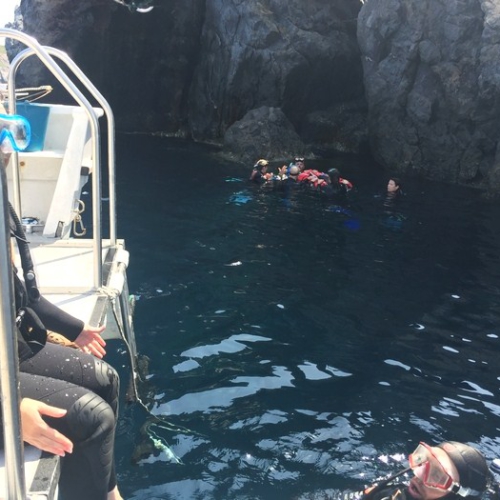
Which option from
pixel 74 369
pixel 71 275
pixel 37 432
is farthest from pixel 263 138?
pixel 37 432

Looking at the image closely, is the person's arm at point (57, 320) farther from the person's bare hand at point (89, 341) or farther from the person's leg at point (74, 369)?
the person's leg at point (74, 369)

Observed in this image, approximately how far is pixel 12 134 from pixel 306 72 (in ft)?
63.9

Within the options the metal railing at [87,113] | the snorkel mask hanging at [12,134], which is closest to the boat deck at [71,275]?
the metal railing at [87,113]

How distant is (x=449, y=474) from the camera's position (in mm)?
3199

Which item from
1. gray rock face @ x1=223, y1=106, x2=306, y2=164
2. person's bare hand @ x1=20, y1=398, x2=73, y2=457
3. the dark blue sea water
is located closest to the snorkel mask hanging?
person's bare hand @ x1=20, y1=398, x2=73, y2=457

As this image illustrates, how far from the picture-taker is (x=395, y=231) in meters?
10.8

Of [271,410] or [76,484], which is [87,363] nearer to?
[76,484]

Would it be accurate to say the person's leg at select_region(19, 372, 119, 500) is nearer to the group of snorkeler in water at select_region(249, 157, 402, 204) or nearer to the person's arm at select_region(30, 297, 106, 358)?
the person's arm at select_region(30, 297, 106, 358)

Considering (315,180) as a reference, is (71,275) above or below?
above

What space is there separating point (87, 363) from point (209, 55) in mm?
20757

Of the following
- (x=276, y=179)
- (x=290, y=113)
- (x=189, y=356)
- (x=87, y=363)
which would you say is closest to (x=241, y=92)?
(x=290, y=113)

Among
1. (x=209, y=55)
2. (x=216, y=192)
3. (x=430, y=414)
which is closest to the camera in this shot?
(x=430, y=414)

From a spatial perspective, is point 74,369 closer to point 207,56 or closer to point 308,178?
point 308,178

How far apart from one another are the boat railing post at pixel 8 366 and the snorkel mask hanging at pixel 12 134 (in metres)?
0.52
